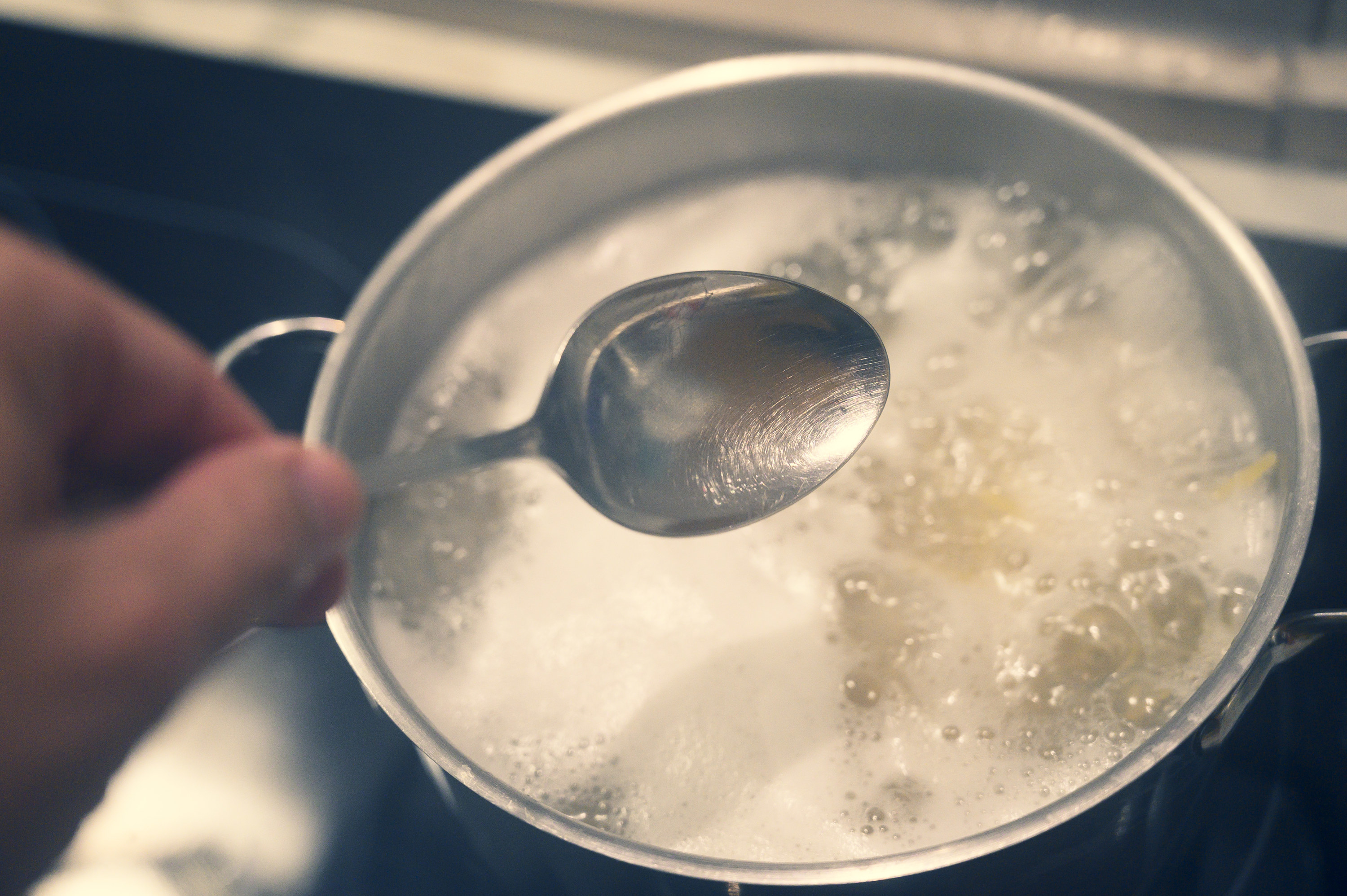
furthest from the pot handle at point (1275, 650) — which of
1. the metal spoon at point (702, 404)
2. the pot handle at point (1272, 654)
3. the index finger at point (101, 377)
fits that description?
the index finger at point (101, 377)

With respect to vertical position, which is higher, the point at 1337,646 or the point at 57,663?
the point at 57,663

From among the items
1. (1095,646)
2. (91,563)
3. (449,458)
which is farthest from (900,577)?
(91,563)

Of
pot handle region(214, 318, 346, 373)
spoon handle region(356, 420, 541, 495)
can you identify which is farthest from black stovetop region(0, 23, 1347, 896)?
spoon handle region(356, 420, 541, 495)

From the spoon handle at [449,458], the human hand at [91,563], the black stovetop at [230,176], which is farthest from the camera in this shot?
the black stovetop at [230,176]

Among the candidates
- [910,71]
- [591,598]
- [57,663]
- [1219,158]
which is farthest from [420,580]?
[1219,158]

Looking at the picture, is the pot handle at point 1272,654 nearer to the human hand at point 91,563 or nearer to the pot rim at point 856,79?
the pot rim at point 856,79

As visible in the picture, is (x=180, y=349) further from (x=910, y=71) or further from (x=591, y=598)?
(x=910, y=71)

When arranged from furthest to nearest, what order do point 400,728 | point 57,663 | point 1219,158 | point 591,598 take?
point 1219,158
point 591,598
point 400,728
point 57,663
